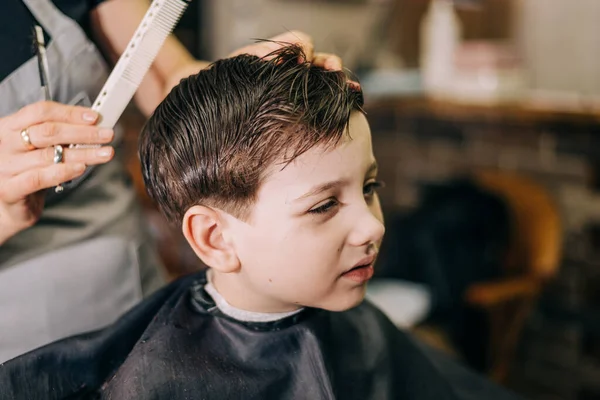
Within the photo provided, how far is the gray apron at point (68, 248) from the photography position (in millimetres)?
884

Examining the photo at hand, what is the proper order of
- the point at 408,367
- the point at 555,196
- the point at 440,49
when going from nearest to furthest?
the point at 408,367 < the point at 555,196 < the point at 440,49

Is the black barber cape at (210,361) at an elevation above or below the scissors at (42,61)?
below

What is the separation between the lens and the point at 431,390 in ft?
3.26

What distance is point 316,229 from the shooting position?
78cm

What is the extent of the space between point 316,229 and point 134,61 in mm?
336

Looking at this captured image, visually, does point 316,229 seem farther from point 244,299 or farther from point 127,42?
point 127,42

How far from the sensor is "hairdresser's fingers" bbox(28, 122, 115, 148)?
75 cm

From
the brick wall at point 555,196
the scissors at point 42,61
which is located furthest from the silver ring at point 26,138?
the brick wall at point 555,196

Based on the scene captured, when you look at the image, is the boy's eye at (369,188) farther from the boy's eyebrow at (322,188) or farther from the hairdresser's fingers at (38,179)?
the hairdresser's fingers at (38,179)

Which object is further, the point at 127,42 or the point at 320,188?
the point at 127,42

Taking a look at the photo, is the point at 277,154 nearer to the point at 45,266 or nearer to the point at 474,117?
the point at 45,266

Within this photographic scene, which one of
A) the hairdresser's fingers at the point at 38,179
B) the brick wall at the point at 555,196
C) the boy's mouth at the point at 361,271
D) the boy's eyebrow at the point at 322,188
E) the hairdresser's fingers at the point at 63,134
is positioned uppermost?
the hairdresser's fingers at the point at 63,134

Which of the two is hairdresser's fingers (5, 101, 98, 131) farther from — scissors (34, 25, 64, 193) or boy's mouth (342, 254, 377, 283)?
boy's mouth (342, 254, 377, 283)

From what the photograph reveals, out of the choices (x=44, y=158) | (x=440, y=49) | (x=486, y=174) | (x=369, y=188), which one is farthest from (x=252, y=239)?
(x=440, y=49)
